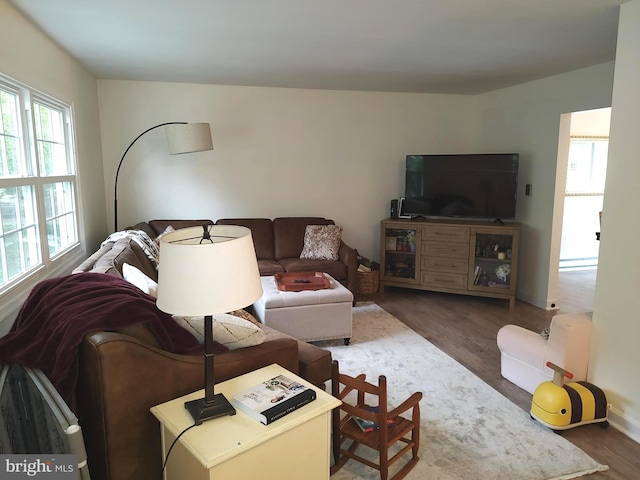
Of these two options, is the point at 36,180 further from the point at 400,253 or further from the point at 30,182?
the point at 400,253

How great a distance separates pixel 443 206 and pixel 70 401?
4.34 m

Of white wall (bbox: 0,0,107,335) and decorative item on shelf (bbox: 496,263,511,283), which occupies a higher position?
white wall (bbox: 0,0,107,335)

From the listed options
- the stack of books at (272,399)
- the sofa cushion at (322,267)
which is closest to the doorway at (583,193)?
the sofa cushion at (322,267)

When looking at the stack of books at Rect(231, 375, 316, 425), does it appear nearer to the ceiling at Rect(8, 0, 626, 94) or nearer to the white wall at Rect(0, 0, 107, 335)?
the white wall at Rect(0, 0, 107, 335)

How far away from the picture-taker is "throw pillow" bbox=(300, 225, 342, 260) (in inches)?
195

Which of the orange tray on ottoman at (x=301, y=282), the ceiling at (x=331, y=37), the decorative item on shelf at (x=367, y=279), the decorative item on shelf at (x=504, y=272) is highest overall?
the ceiling at (x=331, y=37)

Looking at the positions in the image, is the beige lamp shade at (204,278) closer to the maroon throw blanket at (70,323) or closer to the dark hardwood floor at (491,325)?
the maroon throw blanket at (70,323)

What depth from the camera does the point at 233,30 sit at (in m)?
3.00

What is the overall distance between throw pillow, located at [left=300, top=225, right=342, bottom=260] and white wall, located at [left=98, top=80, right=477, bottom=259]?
0.50 m

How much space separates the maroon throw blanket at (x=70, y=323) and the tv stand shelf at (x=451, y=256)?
3.59m

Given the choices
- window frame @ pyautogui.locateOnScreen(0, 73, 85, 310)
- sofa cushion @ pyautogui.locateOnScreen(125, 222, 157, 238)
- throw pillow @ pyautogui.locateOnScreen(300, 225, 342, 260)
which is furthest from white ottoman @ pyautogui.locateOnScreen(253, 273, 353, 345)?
sofa cushion @ pyautogui.locateOnScreen(125, 222, 157, 238)

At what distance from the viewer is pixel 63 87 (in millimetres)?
3494

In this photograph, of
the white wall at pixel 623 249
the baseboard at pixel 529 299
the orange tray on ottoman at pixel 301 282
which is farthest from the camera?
the baseboard at pixel 529 299

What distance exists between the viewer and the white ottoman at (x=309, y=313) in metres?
3.54
